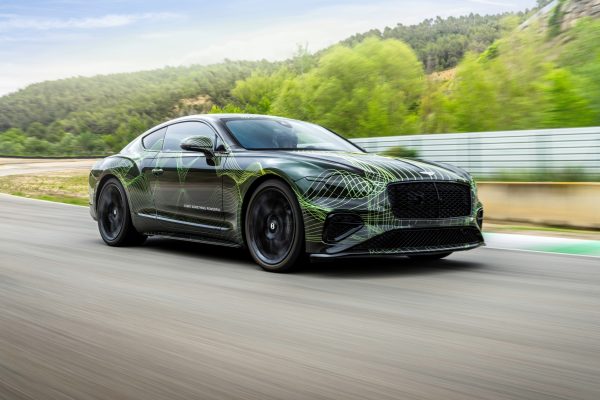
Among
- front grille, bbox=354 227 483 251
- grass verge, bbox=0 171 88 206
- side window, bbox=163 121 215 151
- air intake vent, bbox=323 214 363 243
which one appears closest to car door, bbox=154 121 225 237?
side window, bbox=163 121 215 151

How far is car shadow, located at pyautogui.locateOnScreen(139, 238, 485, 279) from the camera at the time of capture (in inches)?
281

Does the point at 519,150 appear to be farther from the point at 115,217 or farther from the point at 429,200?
the point at 429,200

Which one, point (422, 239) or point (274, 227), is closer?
point (422, 239)

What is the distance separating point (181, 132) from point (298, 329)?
4322 millimetres

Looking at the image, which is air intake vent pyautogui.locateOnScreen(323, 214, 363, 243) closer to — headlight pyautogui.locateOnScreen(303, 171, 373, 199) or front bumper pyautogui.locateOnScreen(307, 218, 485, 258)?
front bumper pyautogui.locateOnScreen(307, 218, 485, 258)

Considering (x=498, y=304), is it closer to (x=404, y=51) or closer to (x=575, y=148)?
(x=575, y=148)

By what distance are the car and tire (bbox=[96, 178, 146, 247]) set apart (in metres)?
0.16

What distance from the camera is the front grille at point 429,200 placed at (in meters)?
6.88

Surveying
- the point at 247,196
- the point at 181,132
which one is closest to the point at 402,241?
the point at 247,196

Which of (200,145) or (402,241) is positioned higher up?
(200,145)

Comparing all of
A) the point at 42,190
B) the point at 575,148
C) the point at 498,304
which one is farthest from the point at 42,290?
the point at 42,190

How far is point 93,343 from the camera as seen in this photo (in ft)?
14.7

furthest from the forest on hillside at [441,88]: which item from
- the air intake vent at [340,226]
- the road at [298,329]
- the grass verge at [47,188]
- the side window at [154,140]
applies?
the air intake vent at [340,226]

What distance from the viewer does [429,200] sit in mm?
7047
